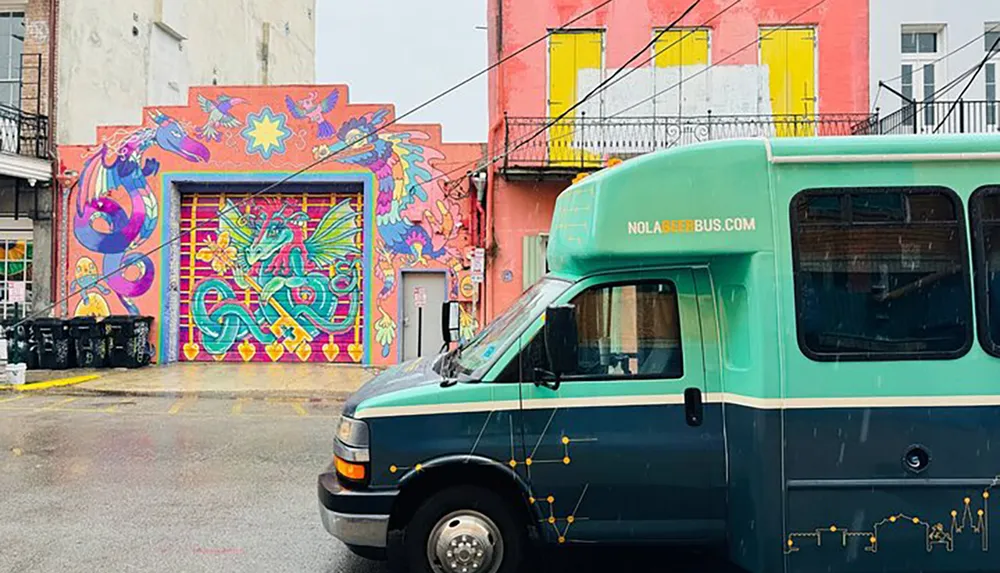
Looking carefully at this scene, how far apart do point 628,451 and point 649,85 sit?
12.7 meters

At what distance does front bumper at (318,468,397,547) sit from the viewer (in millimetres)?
4906

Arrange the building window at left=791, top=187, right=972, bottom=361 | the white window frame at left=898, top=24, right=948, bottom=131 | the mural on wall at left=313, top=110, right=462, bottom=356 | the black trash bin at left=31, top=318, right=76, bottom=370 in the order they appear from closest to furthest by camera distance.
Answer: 1. the building window at left=791, top=187, right=972, bottom=361
2. the white window frame at left=898, top=24, right=948, bottom=131
3. the black trash bin at left=31, top=318, right=76, bottom=370
4. the mural on wall at left=313, top=110, right=462, bottom=356

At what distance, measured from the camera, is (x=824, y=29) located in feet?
53.2

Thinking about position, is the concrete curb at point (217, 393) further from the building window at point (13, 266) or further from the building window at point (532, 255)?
the building window at point (13, 266)

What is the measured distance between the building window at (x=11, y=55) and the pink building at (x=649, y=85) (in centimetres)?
1190

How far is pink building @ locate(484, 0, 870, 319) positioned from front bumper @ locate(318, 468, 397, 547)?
1160 cm

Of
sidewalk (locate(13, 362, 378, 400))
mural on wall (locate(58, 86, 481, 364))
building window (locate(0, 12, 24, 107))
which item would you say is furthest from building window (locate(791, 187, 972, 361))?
building window (locate(0, 12, 24, 107))

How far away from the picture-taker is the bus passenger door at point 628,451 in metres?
4.86

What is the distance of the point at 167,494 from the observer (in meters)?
7.48

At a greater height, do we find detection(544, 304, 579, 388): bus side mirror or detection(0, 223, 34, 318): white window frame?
detection(0, 223, 34, 318): white window frame

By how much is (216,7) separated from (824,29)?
19.7m

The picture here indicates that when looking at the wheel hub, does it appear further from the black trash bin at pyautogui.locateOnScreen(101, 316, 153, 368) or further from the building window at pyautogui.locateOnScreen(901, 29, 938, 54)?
the black trash bin at pyautogui.locateOnScreen(101, 316, 153, 368)

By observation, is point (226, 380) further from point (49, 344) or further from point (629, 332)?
point (629, 332)

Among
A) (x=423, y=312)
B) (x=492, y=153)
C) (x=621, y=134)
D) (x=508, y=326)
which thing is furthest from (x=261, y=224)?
(x=508, y=326)
